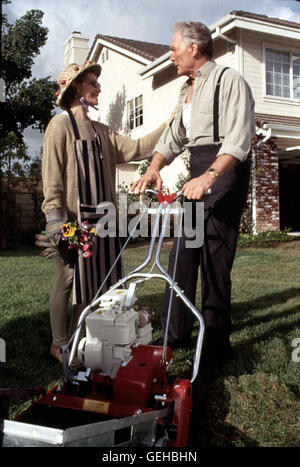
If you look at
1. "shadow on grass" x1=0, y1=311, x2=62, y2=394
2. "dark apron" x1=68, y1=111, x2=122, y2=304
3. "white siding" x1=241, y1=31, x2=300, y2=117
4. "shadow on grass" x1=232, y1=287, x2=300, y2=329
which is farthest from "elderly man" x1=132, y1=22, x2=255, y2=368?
"white siding" x1=241, y1=31, x2=300, y2=117

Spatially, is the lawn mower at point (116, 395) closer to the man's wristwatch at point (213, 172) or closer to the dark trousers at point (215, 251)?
the man's wristwatch at point (213, 172)

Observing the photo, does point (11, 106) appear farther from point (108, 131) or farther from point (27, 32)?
point (108, 131)

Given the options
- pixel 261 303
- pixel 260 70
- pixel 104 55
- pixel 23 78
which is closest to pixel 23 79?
pixel 23 78

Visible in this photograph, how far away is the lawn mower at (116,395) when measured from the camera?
5.53 feet

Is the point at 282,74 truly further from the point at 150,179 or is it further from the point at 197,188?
the point at 197,188

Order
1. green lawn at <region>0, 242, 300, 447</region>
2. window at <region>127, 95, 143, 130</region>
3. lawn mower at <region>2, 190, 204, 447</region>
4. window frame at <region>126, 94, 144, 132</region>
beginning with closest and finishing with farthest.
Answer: lawn mower at <region>2, 190, 204, 447</region>
green lawn at <region>0, 242, 300, 447</region>
window frame at <region>126, 94, 144, 132</region>
window at <region>127, 95, 143, 130</region>

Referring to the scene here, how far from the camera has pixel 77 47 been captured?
16.8 m

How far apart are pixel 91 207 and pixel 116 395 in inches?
56.4

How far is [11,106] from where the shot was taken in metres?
18.5

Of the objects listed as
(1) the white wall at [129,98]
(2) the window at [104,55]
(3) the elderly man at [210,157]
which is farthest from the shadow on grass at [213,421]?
(2) the window at [104,55]

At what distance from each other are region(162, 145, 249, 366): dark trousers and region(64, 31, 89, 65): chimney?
1478 centimetres

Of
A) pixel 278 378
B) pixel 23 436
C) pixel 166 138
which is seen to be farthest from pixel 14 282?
pixel 23 436

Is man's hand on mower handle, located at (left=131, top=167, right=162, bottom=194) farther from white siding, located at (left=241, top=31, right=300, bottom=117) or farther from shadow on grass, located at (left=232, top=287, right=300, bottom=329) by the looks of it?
white siding, located at (left=241, top=31, right=300, bottom=117)

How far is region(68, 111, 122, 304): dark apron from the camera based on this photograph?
→ 10.6 feet
